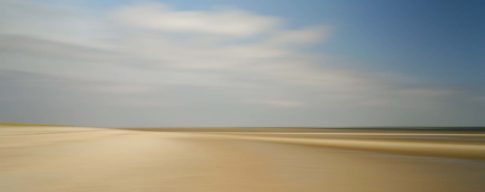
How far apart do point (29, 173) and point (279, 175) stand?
415cm

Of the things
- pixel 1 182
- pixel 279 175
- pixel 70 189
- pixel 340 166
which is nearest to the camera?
pixel 70 189

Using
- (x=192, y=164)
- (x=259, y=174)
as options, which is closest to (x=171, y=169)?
(x=192, y=164)

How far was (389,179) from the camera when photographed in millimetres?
6602

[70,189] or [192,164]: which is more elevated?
[192,164]

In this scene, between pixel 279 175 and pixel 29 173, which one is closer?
pixel 29 173

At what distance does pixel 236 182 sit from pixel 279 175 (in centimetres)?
118

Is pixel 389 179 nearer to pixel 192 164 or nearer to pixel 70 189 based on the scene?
pixel 192 164

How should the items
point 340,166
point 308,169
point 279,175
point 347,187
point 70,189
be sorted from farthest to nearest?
point 340,166
point 308,169
point 279,175
point 347,187
point 70,189

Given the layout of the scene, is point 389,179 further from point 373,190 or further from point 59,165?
point 59,165

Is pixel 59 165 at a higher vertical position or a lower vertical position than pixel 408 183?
higher

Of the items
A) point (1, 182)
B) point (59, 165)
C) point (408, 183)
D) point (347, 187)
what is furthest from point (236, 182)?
point (59, 165)

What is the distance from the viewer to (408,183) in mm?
6219

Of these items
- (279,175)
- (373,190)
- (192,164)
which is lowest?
(373,190)

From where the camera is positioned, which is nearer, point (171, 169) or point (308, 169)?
point (171, 169)
